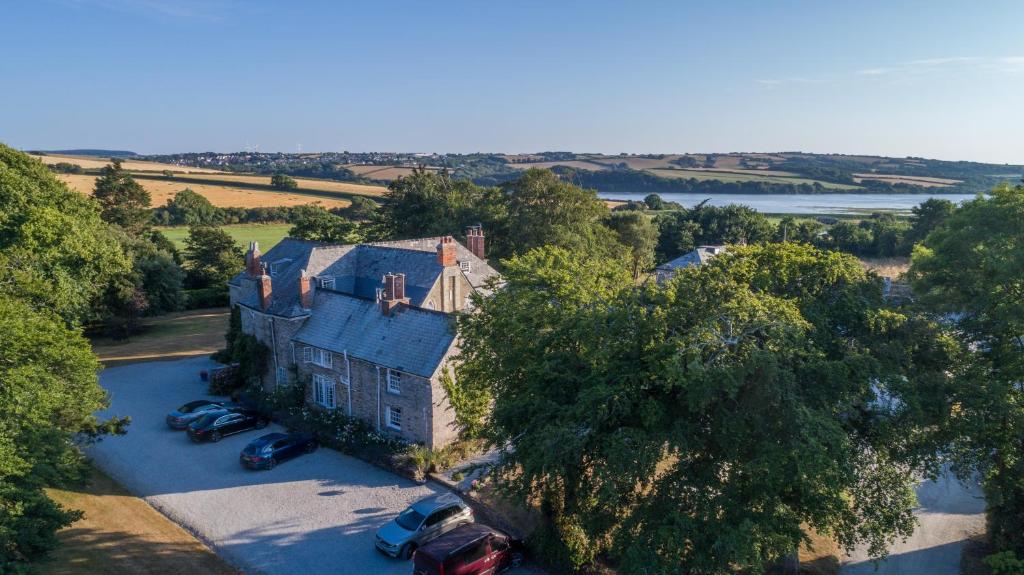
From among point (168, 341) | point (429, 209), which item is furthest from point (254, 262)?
point (429, 209)

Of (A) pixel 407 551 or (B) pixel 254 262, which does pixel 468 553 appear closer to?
(A) pixel 407 551

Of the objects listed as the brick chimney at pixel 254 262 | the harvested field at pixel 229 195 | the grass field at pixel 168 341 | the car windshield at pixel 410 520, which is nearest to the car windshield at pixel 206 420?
the brick chimney at pixel 254 262

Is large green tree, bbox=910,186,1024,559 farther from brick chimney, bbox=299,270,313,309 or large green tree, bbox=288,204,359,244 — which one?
large green tree, bbox=288,204,359,244

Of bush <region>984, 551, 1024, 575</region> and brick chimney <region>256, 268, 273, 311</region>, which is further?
brick chimney <region>256, 268, 273, 311</region>

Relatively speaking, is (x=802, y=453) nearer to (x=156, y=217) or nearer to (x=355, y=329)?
(x=355, y=329)

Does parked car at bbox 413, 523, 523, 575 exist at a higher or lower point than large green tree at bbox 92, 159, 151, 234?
lower

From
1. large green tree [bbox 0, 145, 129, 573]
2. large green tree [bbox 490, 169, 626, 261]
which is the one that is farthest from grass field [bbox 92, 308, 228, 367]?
large green tree [bbox 490, 169, 626, 261]

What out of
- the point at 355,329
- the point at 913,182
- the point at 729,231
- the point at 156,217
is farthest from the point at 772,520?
the point at 913,182
